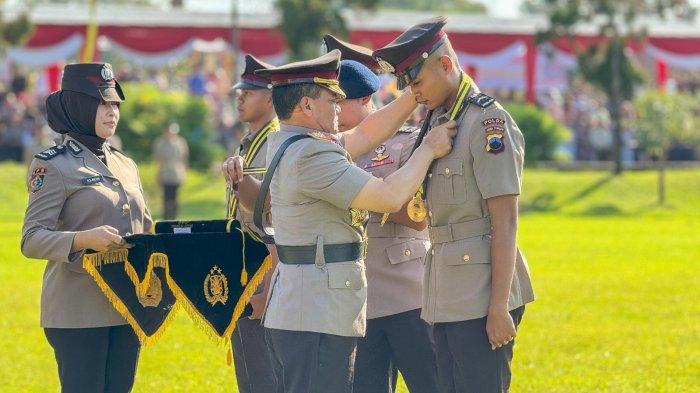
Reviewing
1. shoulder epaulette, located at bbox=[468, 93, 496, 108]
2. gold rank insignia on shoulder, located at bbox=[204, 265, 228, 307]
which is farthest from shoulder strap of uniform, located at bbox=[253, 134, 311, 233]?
shoulder epaulette, located at bbox=[468, 93, 496, 108]

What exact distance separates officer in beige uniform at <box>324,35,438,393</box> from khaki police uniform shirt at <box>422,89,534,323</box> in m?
0.84

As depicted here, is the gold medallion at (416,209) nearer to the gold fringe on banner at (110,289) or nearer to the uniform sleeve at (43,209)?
the gold fringe on banner at (110,289)

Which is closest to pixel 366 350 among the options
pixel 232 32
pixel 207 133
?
pixel 207 133

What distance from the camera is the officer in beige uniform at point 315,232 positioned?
590 centimetres

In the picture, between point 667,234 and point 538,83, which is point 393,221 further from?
point 538,83

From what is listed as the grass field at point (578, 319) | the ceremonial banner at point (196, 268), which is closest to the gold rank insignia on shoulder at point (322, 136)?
the ceremonial banner at point (196, 268)

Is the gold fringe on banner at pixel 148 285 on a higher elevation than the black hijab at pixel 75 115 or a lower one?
lower

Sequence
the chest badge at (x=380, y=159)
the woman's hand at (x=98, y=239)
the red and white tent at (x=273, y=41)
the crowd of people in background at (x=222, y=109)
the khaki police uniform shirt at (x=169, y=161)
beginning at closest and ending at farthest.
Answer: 1. the woman's hand at (x=98, y=239)
2. the chest badge at (x=380, y=159)
3. the khaki police uniform shirt at (x=169, y=161)
4. the crowd of people in background at (x=222, y=109)
5. the red and white tent at (x=273, y=41)

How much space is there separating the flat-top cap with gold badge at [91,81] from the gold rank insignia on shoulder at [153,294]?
932mm

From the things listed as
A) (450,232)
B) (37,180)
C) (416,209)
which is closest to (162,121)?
(37,180)

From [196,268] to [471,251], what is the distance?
4.73 ft

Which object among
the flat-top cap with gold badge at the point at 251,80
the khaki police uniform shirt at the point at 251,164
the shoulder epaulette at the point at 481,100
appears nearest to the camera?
the shoulder epaulette at the point at 481,100

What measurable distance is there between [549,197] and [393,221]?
2491 centimetres

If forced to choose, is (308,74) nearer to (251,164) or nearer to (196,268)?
(196,268)
